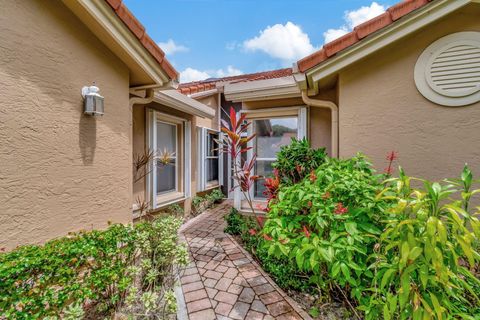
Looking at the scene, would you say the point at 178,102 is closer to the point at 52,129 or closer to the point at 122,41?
the point at 122,41

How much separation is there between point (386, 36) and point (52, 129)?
6834 millimetres

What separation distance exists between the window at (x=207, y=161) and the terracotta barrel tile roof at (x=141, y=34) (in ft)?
13.7

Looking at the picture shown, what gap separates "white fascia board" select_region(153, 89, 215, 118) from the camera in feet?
21.9

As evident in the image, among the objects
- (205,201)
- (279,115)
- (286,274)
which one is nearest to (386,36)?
(279,115)

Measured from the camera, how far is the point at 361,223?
131 inches

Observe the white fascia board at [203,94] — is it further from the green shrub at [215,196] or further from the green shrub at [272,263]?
the green shrub at [272,263]

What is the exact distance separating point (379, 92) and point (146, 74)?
566cm

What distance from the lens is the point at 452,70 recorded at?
172 inches

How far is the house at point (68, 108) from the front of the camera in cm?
329

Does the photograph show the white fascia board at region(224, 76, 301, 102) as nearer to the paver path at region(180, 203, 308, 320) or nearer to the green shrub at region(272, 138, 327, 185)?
the green shrub at region(272, 138, 327, 185)

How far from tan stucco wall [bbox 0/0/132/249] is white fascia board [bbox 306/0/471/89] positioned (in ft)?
16.2

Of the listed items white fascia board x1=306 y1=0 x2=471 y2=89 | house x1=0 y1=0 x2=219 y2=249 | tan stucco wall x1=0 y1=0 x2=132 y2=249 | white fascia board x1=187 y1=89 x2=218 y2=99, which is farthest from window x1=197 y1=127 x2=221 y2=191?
white fascia board x1=306 y1=0 x2=471 y2=89

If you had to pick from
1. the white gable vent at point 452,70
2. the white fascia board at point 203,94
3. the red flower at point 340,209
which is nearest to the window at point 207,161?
the white fascia board at point 203,94

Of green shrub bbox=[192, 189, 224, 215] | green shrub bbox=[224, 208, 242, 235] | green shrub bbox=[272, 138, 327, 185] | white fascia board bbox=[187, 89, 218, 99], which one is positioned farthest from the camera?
white fascia board bbox=[187, 89, 218, 99]
